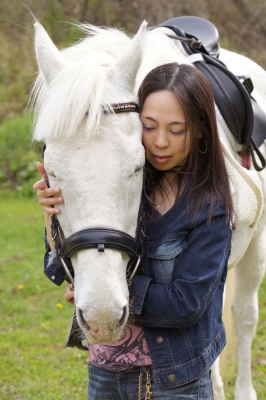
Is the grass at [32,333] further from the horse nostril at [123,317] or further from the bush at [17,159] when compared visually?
the bush at [17,159]

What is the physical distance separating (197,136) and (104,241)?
0.57 m

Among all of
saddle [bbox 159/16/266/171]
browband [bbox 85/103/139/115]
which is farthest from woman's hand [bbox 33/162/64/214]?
saddle [bbox 159/16/266/171]

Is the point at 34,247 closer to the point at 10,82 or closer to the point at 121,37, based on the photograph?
the point at 121,37

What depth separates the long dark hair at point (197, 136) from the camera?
2049 mm

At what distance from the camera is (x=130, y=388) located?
2.15 metres

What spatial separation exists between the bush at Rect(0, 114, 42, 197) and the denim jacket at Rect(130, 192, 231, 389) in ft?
25.4

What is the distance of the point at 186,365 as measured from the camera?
2.06m

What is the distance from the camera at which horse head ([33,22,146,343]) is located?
1.76m

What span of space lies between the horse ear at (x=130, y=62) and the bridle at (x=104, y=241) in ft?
0.33

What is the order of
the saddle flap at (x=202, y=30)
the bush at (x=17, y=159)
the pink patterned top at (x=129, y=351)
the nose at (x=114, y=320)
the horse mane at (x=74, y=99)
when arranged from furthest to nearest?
the bush at (x=17, y=159) → the saddle flap at (x=202, y=30) → the pink patterned top at (x=129, y=351) → the horse mane at (x=74, y=99) → the nose at (x=114, y=320)

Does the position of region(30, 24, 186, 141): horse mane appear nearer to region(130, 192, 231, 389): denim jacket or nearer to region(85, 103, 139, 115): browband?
region(85, 103, 139, 115): browband

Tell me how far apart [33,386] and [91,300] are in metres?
2.36

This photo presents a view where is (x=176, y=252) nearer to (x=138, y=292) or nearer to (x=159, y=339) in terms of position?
(x=138, y=292)

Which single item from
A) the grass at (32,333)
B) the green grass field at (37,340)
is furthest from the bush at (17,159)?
the green grass field at (37,340)
